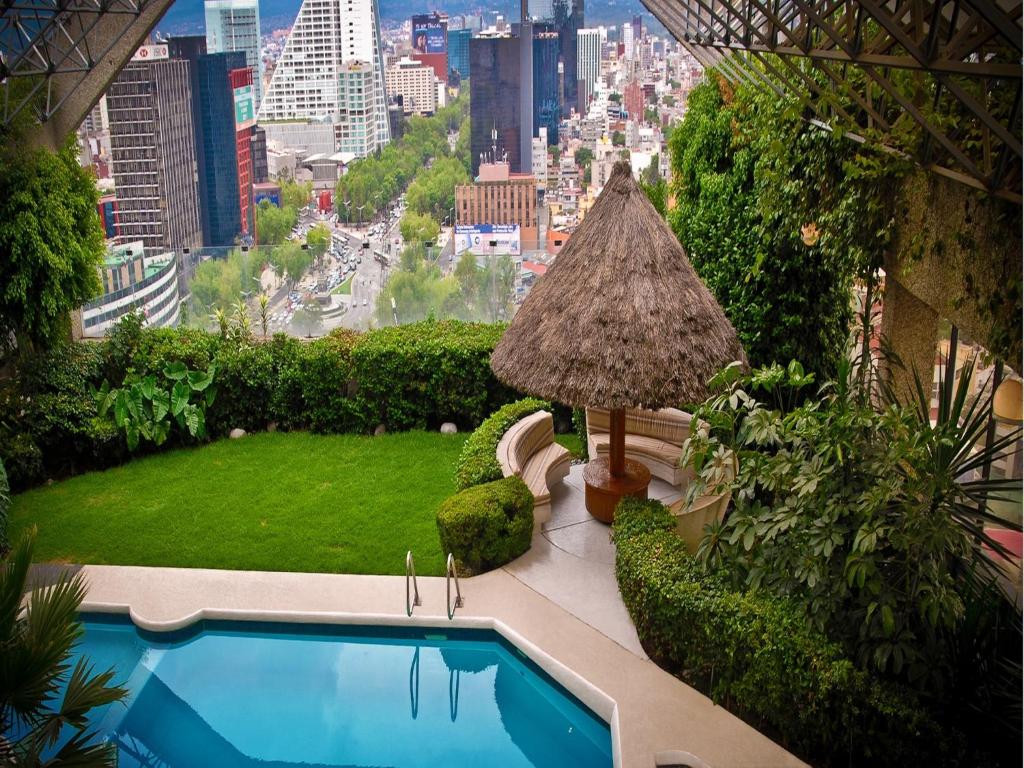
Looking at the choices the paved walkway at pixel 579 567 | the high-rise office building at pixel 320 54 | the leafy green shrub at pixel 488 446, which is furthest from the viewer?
the high-rise office building at pixel 320 54

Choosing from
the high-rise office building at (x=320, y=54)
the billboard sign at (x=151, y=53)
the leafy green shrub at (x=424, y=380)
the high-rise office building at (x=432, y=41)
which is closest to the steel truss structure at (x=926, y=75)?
the leafy green shrub at (x=424, y=380)

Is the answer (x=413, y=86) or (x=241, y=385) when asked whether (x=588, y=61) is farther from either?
(x=241, y=385)

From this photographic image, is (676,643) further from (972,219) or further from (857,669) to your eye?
(972,219)

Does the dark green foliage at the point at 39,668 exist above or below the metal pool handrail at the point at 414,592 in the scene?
above

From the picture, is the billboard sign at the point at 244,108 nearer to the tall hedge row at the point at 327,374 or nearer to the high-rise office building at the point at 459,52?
the high-rise office building at the point at 459,52

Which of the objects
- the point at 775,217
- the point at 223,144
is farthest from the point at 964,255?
the point at 223,144
